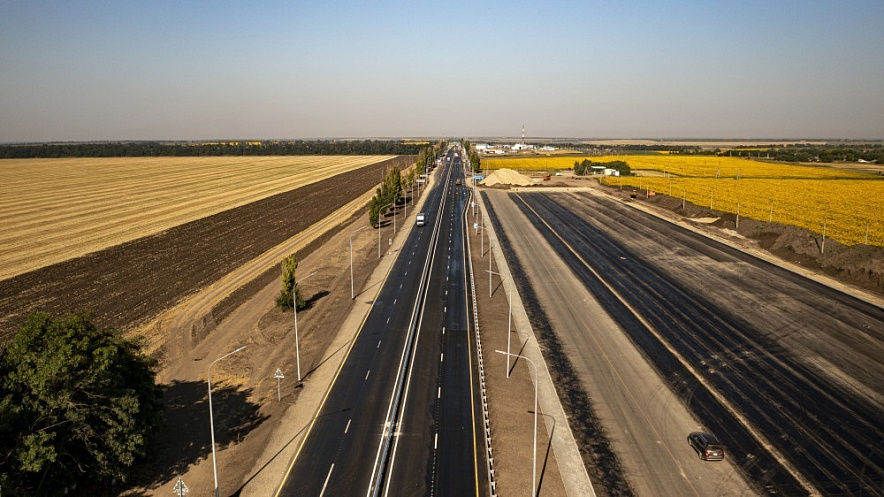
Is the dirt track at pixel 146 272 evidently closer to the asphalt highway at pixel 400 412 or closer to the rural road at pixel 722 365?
the asphalt highway at pixel 400 412

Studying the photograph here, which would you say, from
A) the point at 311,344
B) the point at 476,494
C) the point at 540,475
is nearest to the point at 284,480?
the point at 476,494

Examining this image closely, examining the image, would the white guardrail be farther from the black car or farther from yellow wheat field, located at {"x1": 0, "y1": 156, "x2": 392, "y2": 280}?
yellow wheat field, located at {"x1": 0, "y1": 156, "x2": 392, "y2": 280}

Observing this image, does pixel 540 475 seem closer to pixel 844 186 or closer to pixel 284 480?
pixel 284 480

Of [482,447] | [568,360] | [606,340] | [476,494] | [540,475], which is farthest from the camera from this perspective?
[606,340]

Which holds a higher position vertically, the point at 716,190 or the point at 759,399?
the point at 716,190

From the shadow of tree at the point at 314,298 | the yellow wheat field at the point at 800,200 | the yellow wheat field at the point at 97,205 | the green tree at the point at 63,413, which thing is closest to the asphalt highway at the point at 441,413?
the shadow of tree at the point at 314,298

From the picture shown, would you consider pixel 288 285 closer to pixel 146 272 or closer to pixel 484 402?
pixel 146 272

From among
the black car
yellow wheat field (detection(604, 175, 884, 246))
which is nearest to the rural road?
the black car
